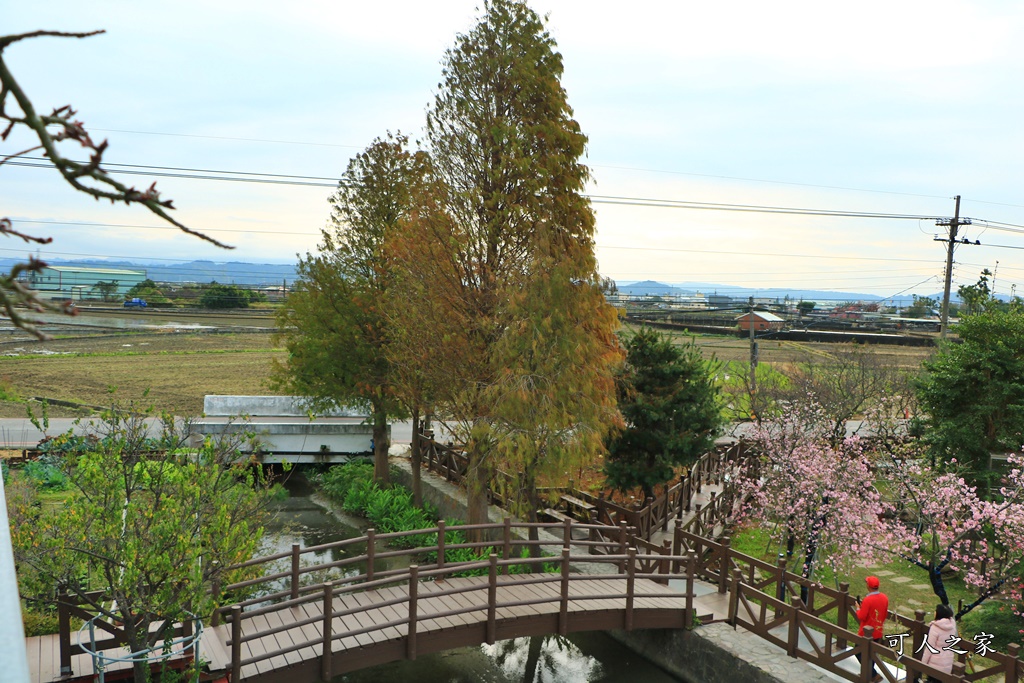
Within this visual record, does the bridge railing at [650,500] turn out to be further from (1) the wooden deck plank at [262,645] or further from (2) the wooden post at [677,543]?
(1) the wooden deck plank at [262,645]

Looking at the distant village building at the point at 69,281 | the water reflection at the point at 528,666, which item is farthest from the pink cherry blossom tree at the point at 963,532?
the distant village building at the point at 69,281

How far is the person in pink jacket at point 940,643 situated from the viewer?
1188 cm

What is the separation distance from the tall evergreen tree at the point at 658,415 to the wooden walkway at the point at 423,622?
17.7ft

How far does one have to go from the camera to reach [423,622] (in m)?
12.9

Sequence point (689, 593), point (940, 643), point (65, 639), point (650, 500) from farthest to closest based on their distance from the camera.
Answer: point (650, 500) < point (689, 593) < point (940, 643) < point (65, 639)

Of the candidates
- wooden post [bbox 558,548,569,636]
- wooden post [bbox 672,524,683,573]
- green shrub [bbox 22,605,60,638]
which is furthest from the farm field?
wooden post [bbox 558,548,569,636]

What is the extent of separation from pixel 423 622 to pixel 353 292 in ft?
46.9

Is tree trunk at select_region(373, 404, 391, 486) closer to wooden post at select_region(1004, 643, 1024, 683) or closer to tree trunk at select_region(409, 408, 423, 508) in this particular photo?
tree trunk at select_region(409, 408, 423, 508)

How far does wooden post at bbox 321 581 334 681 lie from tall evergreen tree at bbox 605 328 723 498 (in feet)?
34.7

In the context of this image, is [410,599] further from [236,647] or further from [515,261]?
[515,261]

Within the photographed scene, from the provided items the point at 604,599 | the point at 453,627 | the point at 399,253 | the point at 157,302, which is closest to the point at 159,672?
the point at 453,627

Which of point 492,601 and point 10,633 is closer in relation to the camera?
point 10,633

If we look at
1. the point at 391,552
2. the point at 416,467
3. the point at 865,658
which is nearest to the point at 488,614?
the point at 391,552

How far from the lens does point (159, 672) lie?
11258mm
